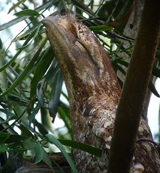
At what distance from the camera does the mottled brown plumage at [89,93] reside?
49 cm

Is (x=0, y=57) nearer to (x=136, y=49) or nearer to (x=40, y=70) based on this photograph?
(x=40, y=70)

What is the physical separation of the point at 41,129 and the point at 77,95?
0.48 meters

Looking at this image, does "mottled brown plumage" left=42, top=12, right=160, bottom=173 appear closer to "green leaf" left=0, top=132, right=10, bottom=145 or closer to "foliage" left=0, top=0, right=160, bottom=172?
"foliage" left=0, top=0, right=160, bottom=172

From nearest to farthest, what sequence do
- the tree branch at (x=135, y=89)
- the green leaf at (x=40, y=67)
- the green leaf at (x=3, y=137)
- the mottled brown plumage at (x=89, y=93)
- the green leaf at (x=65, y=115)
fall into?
the tree branch at (x=135, y=89)
the mottled brown plumage at (x=89, y=93)
the green leaf at (x=3, y=137)
the green leaf at (x=40, y=67)
the green leaf at (x=65, y=115)

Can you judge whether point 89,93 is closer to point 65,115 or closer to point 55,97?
point 55,97

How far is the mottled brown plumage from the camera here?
1.60ft

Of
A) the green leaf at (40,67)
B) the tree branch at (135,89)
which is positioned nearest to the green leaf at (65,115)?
the green leaf at (40,67)

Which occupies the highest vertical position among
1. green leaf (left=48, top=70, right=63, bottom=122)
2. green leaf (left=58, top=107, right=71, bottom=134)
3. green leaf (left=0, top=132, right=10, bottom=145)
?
green leaf (left=0, top=132, right=10, bottom=145)

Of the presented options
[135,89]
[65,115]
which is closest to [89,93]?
[135,89]

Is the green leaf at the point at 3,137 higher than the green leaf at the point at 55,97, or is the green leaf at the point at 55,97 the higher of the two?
the green leaf at the point at 3,137

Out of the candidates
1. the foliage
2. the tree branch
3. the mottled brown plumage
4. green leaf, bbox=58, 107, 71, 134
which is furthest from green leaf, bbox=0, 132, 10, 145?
green leaf, bbox=58, 107, 71, 134

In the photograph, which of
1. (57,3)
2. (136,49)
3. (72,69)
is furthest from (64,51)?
(57,3)

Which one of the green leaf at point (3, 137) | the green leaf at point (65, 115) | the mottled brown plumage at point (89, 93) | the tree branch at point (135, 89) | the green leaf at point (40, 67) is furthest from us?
the green leaf at point (65, 115)

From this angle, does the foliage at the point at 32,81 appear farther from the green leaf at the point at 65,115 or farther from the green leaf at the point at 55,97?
the green leaf at the point at 65,115
